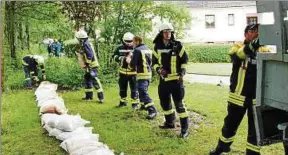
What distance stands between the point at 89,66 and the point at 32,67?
1.37 ft

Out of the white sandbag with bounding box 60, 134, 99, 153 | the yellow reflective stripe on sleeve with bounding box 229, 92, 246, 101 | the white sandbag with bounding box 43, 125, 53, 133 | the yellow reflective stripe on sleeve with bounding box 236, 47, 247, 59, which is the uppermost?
the yellow reflective stripe on sleeve with bounding box 236, 47, 247, 59

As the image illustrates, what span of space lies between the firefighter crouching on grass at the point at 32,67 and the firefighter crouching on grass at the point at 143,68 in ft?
2.18

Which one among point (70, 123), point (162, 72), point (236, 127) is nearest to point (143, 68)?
point (162, 72)

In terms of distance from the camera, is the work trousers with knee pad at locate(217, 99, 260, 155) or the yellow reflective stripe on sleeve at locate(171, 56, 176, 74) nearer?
the work trousers with knee pad at locate(217, 99, 260, 155)

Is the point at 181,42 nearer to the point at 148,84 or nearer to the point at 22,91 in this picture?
the point at 148,84

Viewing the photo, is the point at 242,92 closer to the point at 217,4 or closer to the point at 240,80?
the point at 240,80

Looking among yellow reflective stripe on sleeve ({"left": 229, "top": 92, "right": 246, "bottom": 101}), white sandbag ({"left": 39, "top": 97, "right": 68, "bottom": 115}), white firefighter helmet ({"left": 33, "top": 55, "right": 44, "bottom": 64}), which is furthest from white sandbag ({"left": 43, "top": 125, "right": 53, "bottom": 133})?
yellow reflective stripe on sleeve ({"left": 229, "top": 92, "right": 246, "bottom": 101})

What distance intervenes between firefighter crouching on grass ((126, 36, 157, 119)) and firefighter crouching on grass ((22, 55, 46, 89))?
66 centimetres

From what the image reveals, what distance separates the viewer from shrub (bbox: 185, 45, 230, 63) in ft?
9.31

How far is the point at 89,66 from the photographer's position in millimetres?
3184

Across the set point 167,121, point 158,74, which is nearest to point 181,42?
point 158,74

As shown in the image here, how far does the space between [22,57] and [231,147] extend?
5.36 feet

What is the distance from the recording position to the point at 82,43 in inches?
124

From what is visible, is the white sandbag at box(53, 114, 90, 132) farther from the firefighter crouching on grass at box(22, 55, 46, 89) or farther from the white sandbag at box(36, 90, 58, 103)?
the firefighter crouching on grass at box(22, 55, 46, 89)
